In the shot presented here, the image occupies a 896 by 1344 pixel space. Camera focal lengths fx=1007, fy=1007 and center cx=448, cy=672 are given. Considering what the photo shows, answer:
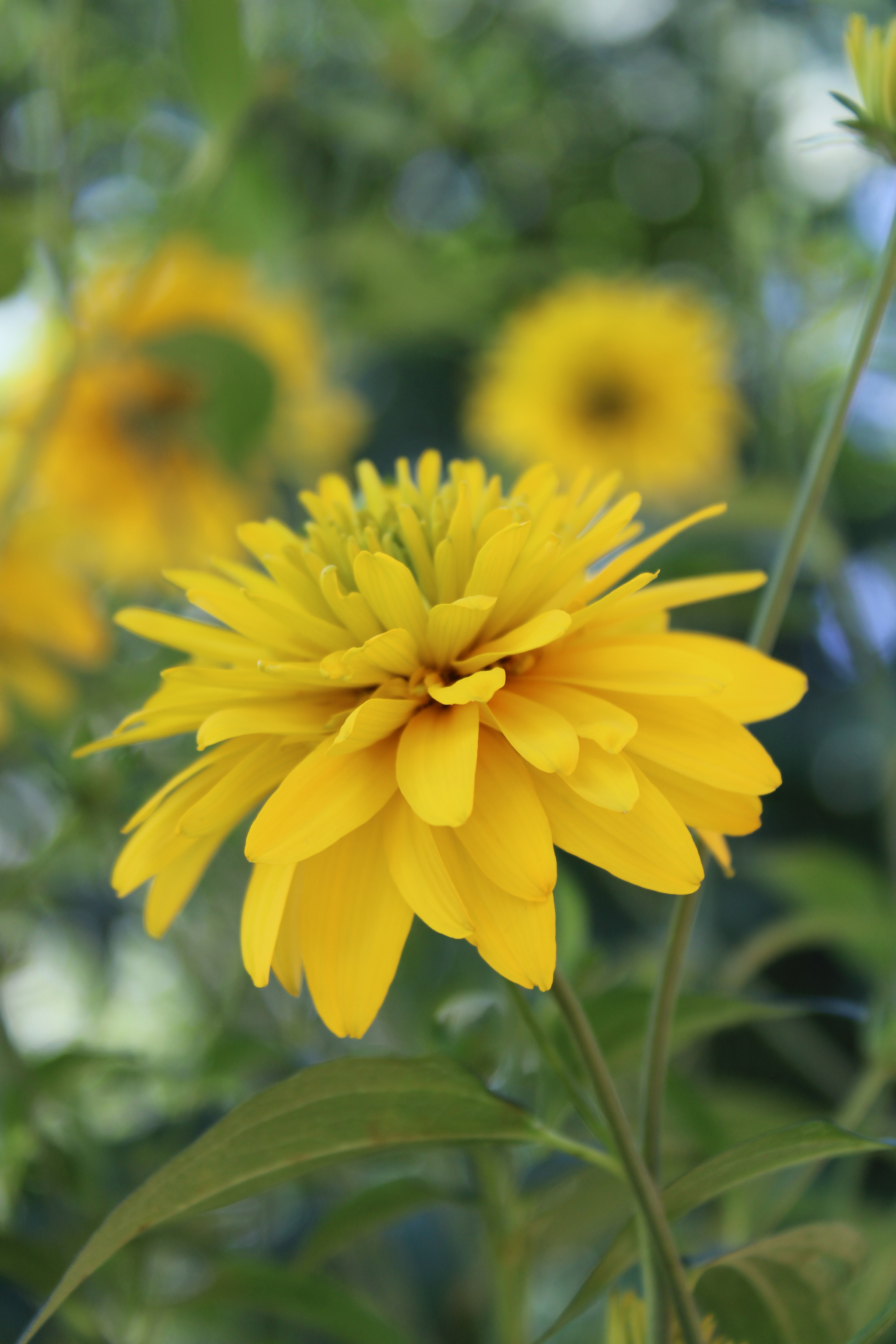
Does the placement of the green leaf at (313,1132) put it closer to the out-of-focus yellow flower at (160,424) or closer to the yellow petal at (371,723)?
the yellow petal at (371,723)

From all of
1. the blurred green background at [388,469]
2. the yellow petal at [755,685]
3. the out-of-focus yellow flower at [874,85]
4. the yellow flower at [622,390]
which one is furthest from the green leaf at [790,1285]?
the yellow flower at [622,390]

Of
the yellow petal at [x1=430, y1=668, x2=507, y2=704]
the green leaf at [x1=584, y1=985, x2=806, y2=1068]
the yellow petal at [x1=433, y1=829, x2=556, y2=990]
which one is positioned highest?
the yellow petal at [x1=430, y1=668, x2=507, y2=704]

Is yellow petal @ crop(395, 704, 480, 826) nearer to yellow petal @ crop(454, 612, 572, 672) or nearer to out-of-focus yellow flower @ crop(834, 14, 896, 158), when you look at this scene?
yellow petal @ crop(454, 612, 572, 672)

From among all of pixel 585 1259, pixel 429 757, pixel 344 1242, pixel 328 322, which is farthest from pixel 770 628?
pixel 328 322

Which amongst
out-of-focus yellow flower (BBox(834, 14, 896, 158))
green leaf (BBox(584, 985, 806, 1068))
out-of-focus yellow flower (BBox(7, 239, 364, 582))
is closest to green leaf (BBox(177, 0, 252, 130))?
out-of-focus yellow flower (BBox(7, 239, 364, 582))

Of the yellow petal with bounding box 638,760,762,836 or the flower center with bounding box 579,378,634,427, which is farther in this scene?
the flower center with bounding box 579,378,634,427

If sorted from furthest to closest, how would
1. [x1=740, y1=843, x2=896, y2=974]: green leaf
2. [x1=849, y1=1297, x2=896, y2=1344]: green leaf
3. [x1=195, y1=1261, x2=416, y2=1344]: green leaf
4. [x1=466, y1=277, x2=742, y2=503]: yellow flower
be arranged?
[x1=466, y1=277, x2=742, y2=503]: yellow flower < [x1=740, y1=843, x2=896, y2=974]: green leaf < [x1=195, y1=1261, x2=416, y2=1344]: green leaf < [x1=849, y1=1297, x2=896, y2=1344]: green leaf

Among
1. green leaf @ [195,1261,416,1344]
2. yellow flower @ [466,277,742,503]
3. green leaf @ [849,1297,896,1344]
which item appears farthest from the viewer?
yellow flower @ [466,277,742,503]
